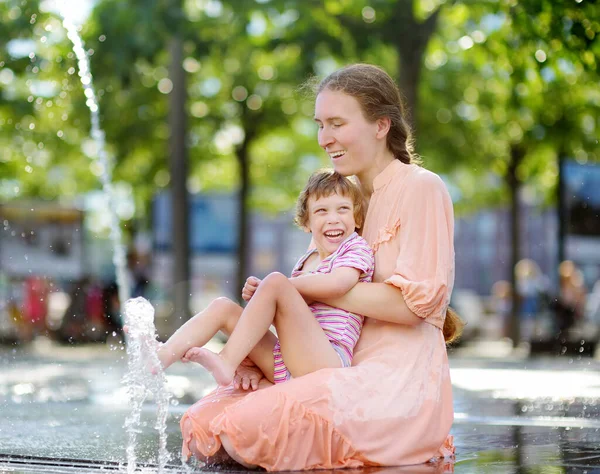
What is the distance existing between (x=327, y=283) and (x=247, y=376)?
1.80ft

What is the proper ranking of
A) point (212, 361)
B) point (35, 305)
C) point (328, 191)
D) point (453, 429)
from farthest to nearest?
point (35, 305)
point (453, 429)
point (328, 191)
point (212, 361)

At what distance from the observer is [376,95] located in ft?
14.6

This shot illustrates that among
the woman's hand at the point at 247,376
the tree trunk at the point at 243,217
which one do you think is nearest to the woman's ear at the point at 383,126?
the woman's hand at the point at 247,376

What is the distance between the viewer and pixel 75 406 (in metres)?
7.39

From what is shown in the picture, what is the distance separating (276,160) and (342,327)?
22939 millimetres

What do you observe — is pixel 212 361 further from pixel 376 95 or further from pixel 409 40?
pixel 409 40

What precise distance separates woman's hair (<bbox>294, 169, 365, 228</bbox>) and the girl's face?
20 mm

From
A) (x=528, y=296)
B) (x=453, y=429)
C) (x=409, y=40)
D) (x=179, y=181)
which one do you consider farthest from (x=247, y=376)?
(x=528, y=296)

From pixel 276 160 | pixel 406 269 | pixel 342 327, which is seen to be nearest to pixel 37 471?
pixel 342 327

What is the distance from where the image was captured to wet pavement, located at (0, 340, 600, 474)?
4383 millimetres

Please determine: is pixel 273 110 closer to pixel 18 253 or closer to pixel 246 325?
pixel 18 253

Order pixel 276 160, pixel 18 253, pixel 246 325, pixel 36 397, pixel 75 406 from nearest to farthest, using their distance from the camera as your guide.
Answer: pixel 246 325, pixel 75 406, pixel 36 397, pixel 18 253, pixel 276 160

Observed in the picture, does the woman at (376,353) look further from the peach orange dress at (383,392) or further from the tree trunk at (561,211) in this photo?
the tree trunk at (561,211)

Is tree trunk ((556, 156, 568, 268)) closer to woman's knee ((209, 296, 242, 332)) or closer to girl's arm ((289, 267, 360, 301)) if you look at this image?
girl's arm ((289, 267, 360, 301))
